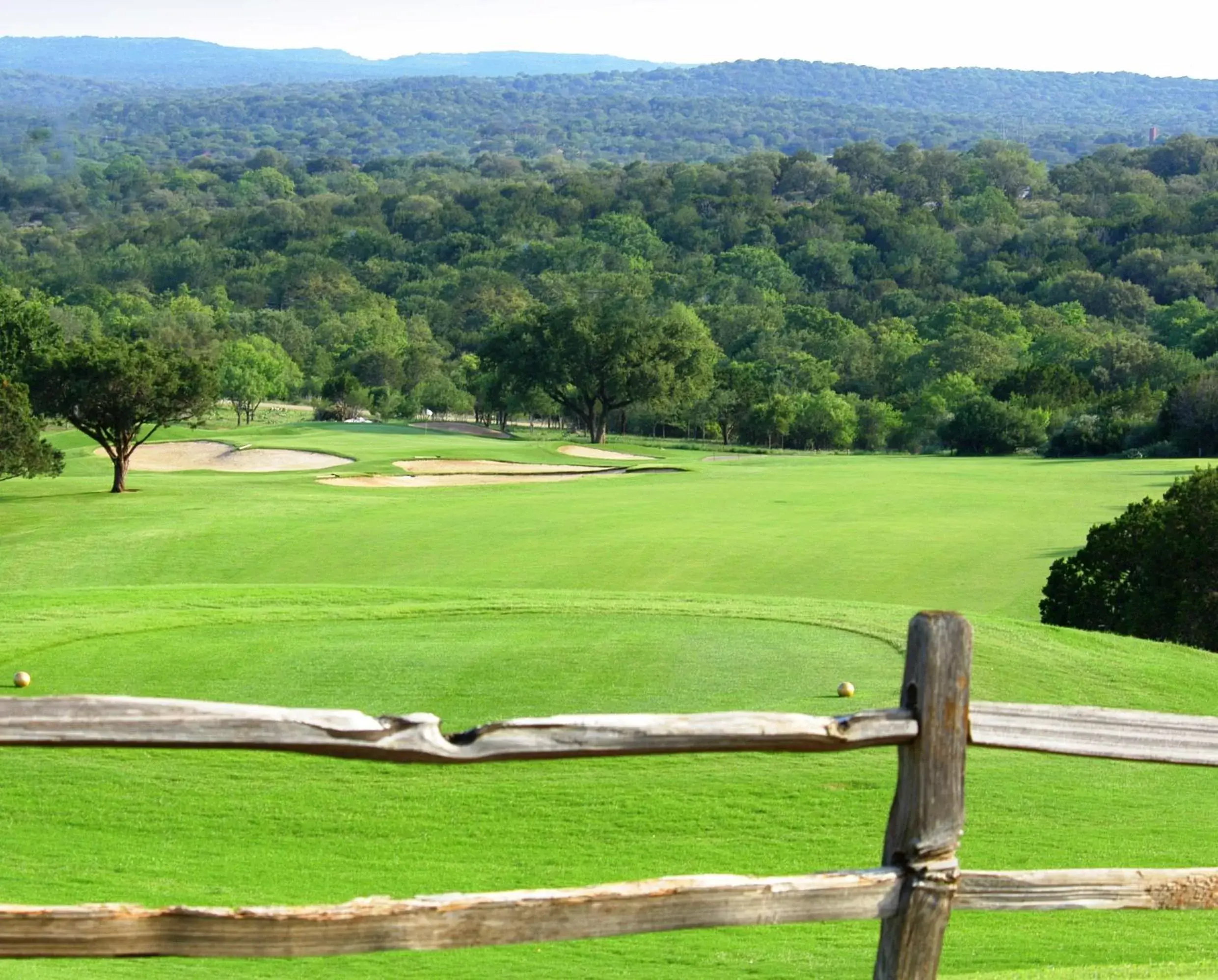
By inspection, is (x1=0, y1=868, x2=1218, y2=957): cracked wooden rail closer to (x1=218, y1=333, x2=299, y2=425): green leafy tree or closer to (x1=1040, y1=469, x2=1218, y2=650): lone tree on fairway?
(x1=1040, y1=469, x2=1218, y2=650): lone tree on fairway

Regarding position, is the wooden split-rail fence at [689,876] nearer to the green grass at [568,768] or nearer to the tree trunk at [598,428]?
the green grass at [568,768]

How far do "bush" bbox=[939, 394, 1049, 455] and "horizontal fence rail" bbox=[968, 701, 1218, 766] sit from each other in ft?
184

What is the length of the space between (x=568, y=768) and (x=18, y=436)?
21.8m

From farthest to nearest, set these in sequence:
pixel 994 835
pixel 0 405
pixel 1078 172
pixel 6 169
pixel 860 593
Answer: pixel 1078 172 < pixel 6 169 < pixel 0 405 < pixel 860 593 < pixel 994 835

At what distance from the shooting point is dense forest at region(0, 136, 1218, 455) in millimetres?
65750

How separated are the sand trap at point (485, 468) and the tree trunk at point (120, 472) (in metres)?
8.37

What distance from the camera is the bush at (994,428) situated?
59938 mm

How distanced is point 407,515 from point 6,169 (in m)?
110

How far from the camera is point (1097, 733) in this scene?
193 inches

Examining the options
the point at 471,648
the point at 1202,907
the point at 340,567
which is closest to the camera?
the point at 1202,907

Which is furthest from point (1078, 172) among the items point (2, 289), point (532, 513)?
point (532, 513)

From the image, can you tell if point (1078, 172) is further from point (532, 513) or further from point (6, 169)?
point (532, 513)

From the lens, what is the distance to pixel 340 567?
25.0 metres

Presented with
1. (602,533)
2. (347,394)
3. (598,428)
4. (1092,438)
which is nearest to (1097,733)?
(602,533)
